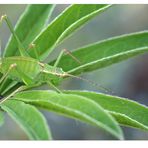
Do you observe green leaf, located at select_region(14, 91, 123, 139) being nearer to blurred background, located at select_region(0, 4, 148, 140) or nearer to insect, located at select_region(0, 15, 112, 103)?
insect, located at select_region(0, 15, 112, 103)

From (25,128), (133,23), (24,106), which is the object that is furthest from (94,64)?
(133,23)

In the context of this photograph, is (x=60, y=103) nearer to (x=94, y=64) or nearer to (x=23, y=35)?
(x=94, y=64)

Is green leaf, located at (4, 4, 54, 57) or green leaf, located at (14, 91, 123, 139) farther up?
green leaf, located at (4, 4, 54, 57)

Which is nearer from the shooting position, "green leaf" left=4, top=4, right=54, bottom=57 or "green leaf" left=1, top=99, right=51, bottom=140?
"green leaf" left=1, top=99, right=51, bottom=140

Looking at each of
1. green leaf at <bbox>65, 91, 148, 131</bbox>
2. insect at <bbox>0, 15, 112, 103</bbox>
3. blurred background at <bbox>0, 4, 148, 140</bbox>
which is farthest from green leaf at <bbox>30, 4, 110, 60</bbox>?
blurred background at <bbox>0, 4, 148, 140</bbox>

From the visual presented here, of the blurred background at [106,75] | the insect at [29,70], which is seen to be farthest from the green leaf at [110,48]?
the blurred background at [106,75]

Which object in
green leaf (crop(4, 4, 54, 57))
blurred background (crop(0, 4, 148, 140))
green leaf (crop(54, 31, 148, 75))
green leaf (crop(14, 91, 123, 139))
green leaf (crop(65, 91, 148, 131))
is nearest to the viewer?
green leaf (crop(14, 91, 123, 139))

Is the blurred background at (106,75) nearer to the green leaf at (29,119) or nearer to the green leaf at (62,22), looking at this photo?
the green leaf at (62,22)

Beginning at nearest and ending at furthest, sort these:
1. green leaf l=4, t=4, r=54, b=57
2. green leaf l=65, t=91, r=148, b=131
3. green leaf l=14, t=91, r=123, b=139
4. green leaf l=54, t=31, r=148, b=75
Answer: green leaf l=14, t=91, r=123, b=139 < green leaf l=65, t=91, r=148, b=131 < green leaf l=54, t=31, r=148, b=75 < green leaf l=4, t=4, r=54, b=57
